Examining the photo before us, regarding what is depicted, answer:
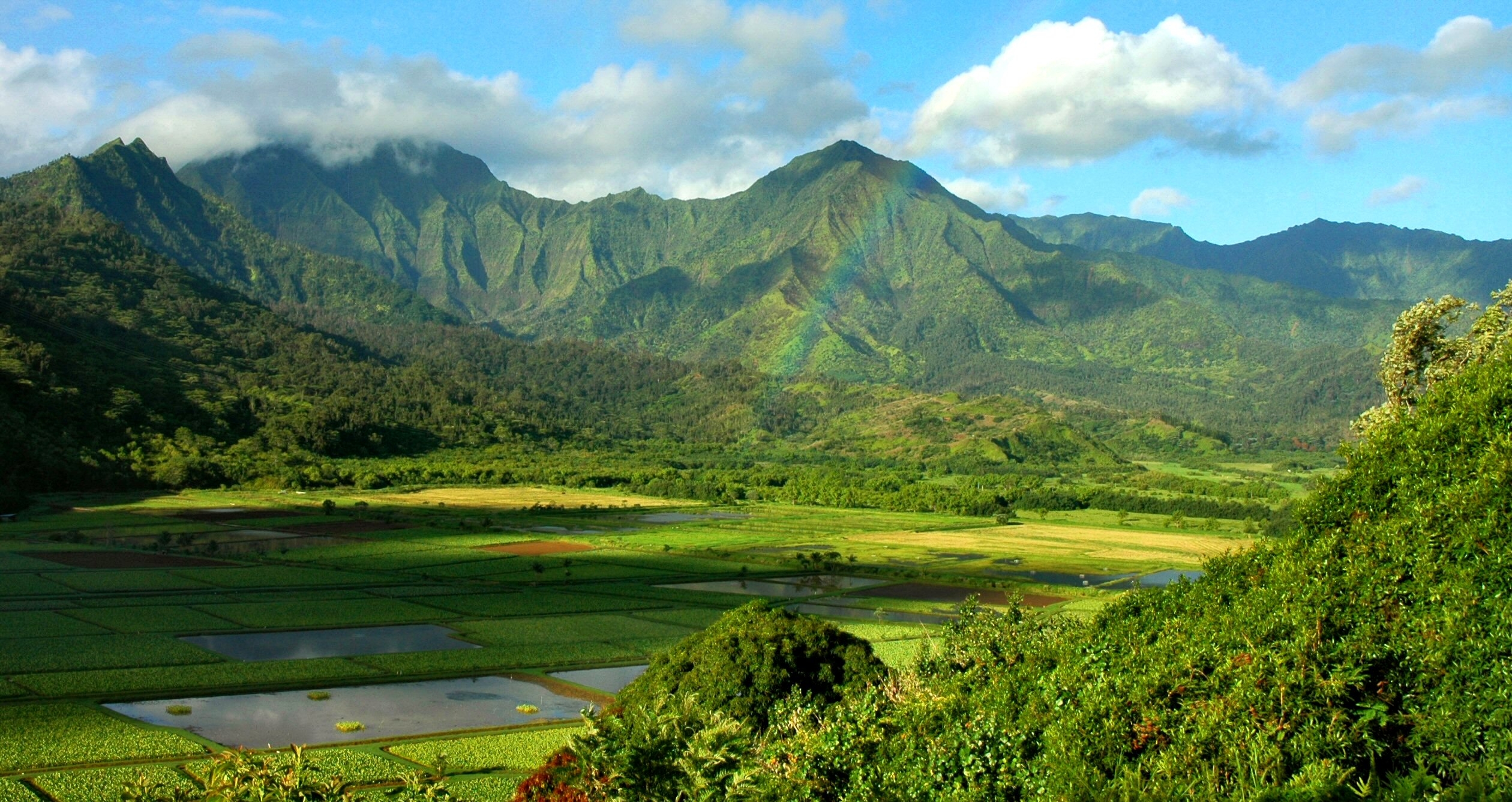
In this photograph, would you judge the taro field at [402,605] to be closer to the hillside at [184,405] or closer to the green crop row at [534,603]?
the green crop row at [534,603]

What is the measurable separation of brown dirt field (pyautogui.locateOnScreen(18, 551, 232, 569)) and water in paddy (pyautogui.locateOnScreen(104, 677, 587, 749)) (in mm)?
30927

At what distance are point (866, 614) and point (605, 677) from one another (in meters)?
18.9

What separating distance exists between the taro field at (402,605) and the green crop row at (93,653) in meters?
0.14

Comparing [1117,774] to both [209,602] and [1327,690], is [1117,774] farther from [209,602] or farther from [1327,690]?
[209,602]

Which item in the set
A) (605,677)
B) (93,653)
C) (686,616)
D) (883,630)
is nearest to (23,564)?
(93,653)

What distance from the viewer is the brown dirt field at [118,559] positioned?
2251 inches

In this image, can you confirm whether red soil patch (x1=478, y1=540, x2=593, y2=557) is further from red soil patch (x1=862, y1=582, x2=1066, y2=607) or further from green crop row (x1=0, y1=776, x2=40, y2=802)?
green crop row (x1=0, y1=776, x2=40, y2=802)

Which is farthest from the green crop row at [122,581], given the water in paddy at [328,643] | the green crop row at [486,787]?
the green crop row at [486,787]

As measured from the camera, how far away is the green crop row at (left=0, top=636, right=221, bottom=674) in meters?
33.7

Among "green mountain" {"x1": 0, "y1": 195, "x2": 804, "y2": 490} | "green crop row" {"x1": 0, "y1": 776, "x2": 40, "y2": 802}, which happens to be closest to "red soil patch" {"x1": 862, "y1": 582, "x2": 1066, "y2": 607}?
"green crop row" {"x1": 0, "y1": 776, "x2": 40, "y2": 802}

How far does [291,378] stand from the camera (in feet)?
572

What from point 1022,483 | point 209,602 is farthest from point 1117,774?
point 1022,483

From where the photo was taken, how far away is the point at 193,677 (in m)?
33.7

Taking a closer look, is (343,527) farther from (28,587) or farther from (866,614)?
(866,614)
